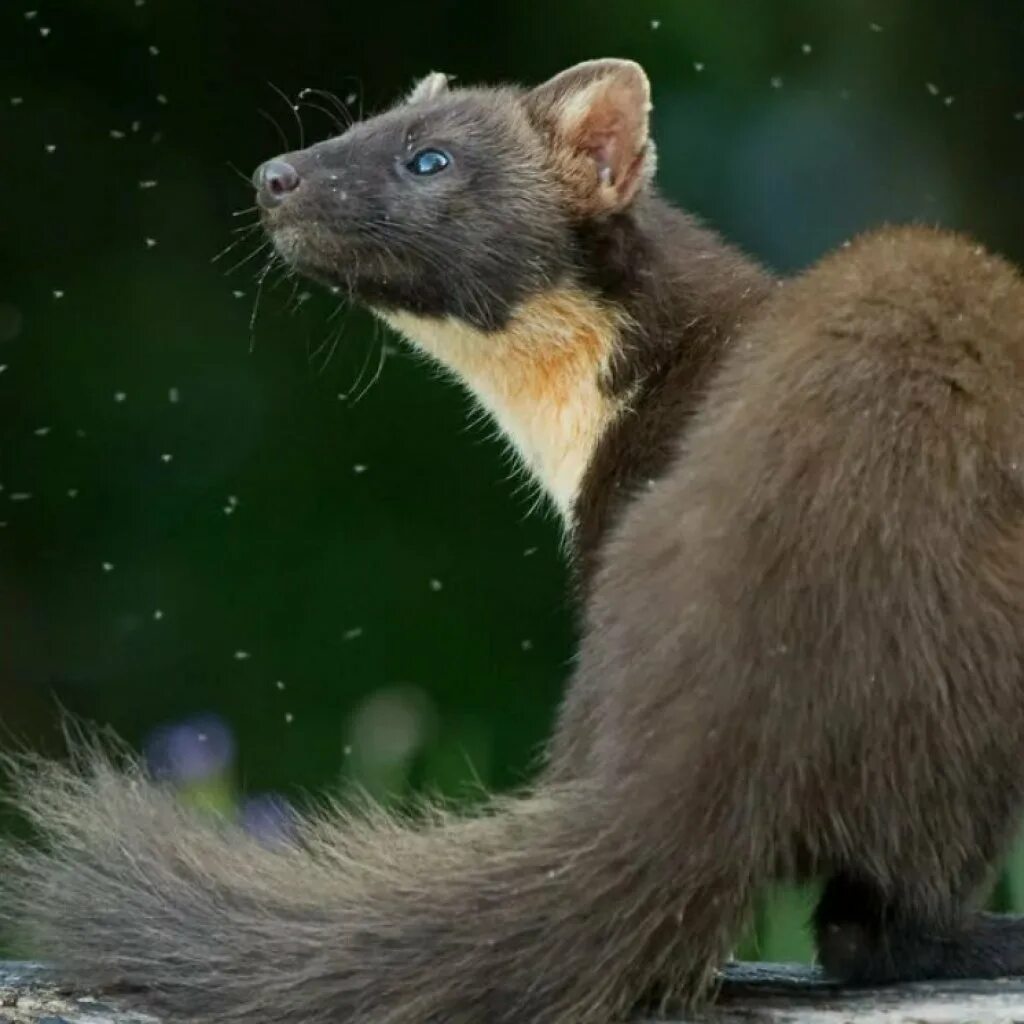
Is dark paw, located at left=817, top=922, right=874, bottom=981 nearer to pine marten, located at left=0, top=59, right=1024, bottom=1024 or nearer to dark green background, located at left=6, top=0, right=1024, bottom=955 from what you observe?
pine marten, located at left=0, top=59, right=1024, bottom=1024

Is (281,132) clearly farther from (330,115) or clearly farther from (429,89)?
(429,89)

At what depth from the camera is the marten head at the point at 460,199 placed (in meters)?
3.35

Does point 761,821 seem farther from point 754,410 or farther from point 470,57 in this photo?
point 470,57

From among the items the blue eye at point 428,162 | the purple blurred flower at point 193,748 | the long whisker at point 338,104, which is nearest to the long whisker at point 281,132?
the long whisker at point 338,104

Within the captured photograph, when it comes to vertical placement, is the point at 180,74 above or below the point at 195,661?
above

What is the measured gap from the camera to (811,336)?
8.55 ft

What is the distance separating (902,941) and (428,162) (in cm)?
144

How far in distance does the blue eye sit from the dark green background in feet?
6.47

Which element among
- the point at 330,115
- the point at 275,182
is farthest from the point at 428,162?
the point at 330,115

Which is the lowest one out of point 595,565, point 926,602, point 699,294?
point 926,602

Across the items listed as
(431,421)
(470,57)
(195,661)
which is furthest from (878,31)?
(195,661)

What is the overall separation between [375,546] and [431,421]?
338 mm

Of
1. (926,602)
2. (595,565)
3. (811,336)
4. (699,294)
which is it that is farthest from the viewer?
(699,294)

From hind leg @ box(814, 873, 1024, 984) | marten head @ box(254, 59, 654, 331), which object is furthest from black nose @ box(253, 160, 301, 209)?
hind leg @ box(814, 873, 1024, 984)
